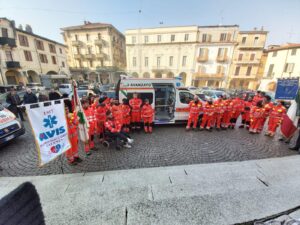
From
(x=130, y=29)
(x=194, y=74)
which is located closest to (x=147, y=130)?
(x=194, y=74)

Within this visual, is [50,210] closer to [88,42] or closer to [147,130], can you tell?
[147,130]

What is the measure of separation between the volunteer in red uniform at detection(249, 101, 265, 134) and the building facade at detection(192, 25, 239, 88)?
2387cm

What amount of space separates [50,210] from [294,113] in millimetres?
7717

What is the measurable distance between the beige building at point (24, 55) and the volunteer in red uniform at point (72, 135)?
24.7 m

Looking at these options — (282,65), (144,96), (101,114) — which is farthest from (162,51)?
(101,114)

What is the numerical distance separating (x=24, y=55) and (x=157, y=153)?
93.0 feet

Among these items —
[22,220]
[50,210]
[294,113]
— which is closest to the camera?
[22,220]

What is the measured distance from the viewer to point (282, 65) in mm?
22844

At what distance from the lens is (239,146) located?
477 centimetres

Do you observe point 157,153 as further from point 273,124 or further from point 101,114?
point 273,124

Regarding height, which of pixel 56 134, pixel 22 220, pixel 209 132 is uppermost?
pixel 22 220

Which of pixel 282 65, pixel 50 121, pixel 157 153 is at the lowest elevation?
pixel 157 153

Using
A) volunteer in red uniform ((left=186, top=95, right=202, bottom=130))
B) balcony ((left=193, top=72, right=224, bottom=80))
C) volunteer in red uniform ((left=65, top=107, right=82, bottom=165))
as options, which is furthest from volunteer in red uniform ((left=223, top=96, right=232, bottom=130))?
balcony ((left=193, top=72, right=224, bottom=80))

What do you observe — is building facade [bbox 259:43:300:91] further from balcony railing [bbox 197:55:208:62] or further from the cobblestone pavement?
the cobblestone pavement
